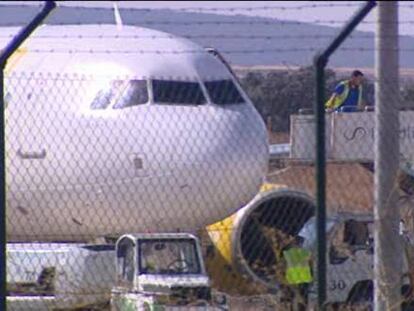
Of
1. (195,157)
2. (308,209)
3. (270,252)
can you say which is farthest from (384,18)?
(308,209)

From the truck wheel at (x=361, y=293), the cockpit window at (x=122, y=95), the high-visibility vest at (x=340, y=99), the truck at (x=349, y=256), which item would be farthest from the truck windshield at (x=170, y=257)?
the high-visibility vest at (x=340, y=99)

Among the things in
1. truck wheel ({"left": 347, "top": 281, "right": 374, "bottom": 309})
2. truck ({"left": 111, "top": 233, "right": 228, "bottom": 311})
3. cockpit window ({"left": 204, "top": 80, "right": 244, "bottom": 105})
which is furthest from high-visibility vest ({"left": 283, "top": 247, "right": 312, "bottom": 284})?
cockpit window ({"left": 204, "top": 80, "right": 244, "bottom": 105})

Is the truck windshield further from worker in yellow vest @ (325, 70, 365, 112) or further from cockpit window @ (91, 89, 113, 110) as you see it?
worker in yellow vest @ (325, 70, 365, 112)

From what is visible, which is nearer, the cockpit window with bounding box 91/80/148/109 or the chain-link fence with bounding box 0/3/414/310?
the chain-link fence with bounding box 0/3/414/310

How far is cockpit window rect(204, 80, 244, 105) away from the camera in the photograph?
16.5 metres

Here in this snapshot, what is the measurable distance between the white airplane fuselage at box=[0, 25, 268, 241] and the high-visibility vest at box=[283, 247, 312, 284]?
13.5ft

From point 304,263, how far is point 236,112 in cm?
515

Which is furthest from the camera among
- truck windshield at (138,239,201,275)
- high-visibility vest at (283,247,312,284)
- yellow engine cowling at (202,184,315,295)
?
yellow engine cowling at (202,184,315,295)

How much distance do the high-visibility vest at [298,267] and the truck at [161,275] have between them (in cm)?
90

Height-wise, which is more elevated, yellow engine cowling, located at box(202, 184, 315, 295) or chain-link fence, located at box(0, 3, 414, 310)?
chain-link fence, located at box(0, 3, 414, 310)

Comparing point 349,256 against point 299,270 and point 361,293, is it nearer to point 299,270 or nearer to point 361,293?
point 361,293

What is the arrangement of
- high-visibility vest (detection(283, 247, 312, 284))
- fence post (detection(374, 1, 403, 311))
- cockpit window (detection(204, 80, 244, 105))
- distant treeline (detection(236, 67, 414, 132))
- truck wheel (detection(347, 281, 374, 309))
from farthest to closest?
1. distant treeline (detection(236, 67, 414, 132))
2. cockpit window (detection(204, 80, 244, 105))
3. truck wheel (detection(347, 281, 374, 309))
4. high-visibility vest (detection(283, 247, 312, 284))
5. fence post (detection(374, 1, 403, 311))

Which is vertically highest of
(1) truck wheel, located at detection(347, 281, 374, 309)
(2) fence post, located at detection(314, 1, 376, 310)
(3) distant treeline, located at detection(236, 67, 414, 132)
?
(2) fence post, located at detection(314, 1, 376, 310)

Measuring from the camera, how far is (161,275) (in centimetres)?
1319
